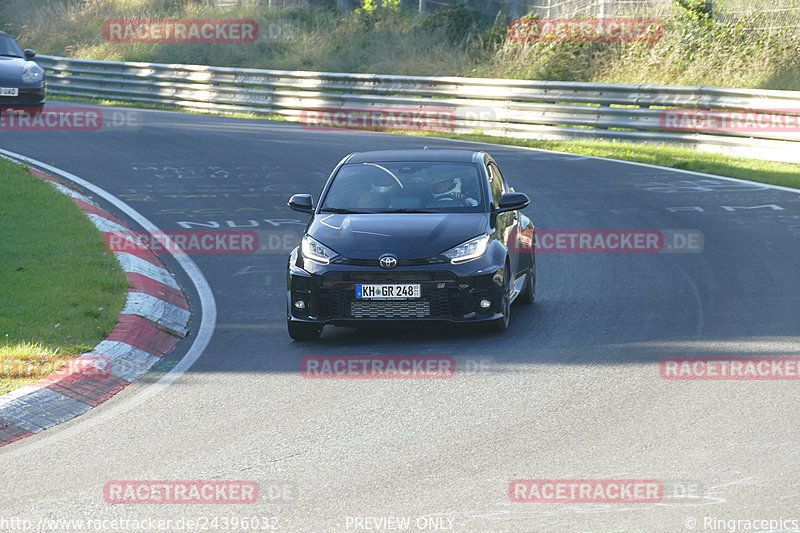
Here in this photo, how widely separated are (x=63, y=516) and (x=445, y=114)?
65.8ft

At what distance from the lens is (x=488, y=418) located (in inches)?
296

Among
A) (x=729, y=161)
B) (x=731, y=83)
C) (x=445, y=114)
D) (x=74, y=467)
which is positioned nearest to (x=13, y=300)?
(x=74, y=467)

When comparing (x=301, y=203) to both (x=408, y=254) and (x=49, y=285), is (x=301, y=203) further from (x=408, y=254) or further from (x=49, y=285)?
(x=49, y=285)

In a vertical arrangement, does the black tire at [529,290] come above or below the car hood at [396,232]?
below

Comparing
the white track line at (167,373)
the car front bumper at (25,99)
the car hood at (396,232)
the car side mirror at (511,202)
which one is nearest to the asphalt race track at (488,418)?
the white track line at (167,373)

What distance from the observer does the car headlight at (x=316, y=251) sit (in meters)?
9.78

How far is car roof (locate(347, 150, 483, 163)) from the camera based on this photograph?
11.1 meters

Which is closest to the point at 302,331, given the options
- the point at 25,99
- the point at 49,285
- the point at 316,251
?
the point at 316,251

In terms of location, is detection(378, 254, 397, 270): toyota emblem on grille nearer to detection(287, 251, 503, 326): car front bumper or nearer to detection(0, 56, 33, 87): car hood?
detection(287, 251, 503, 326): car front bumper

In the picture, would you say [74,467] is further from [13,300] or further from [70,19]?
[70,19]

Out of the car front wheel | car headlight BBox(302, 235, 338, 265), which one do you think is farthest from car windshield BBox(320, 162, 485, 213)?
the car front wheel

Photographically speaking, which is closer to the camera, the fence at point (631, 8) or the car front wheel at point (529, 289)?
the car front wheel at point (529, 289)

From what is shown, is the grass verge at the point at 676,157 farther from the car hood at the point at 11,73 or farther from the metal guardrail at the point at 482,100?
the car hood at the point at 11,73

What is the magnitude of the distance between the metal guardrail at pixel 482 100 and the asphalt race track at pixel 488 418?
22.3 feet
